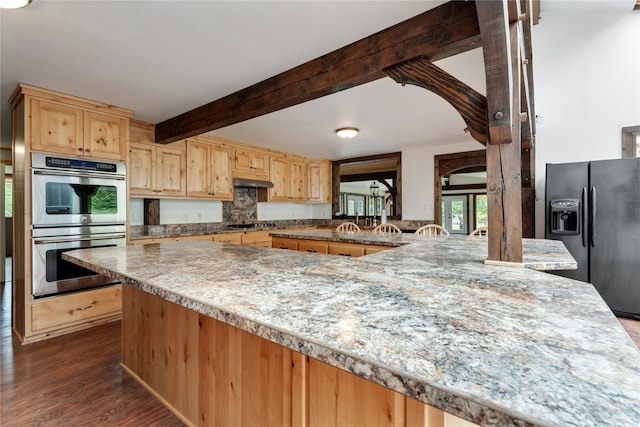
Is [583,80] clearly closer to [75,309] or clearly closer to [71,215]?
[71,215]

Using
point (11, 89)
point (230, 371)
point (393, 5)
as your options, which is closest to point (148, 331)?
point (230, 371)

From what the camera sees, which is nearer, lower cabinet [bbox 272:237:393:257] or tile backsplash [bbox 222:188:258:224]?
lower cabinet [bbox 272:237:393:257]

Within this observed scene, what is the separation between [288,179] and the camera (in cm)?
575

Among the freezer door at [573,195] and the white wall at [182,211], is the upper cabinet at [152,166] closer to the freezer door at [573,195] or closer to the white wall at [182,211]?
the white wall at [182,211]

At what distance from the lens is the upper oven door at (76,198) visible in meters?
2.61

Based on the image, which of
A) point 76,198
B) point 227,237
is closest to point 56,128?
point 76,198

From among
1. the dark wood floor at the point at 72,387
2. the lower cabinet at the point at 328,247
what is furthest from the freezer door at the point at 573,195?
the lower cabinet at the point at 328,247

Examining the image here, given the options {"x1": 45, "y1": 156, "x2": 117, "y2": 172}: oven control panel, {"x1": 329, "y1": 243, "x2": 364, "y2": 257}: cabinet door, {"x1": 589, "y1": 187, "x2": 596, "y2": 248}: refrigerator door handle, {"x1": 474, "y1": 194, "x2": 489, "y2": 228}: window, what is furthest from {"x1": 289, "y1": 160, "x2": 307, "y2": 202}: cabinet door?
{"x1": 474, "y1": 194, "x2": 489, "y2": 228}: window

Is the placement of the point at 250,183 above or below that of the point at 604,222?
above

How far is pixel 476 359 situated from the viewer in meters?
0.53

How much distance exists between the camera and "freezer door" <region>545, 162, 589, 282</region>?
3.24 m

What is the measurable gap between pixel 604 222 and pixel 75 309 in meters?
5.67

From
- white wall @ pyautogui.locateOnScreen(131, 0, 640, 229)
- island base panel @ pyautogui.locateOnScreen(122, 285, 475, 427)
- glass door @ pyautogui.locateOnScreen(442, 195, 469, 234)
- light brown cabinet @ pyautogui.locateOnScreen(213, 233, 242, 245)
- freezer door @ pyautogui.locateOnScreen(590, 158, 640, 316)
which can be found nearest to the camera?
island base panel @ pyautogui.locateOnScreen(122, 285, 475, 427)

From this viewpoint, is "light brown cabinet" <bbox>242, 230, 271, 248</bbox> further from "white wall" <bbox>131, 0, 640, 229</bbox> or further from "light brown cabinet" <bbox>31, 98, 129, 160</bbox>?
"light brown cabinet" <bbox>31, 98, 129, 160</bbox>
